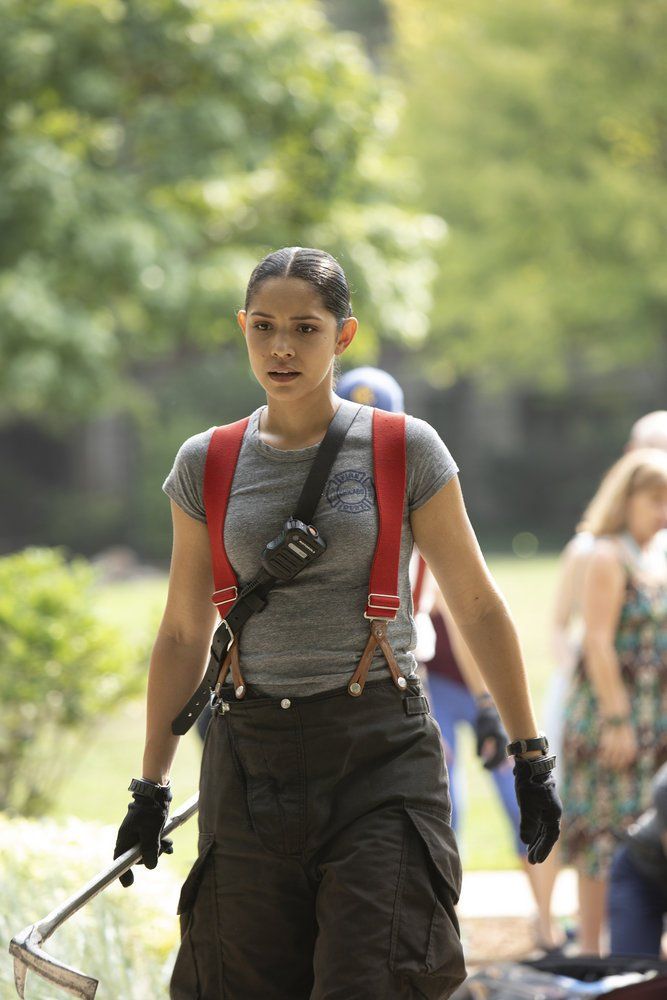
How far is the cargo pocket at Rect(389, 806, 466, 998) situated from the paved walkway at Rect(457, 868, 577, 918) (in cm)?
323

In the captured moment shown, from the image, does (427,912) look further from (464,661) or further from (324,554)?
(464,661)

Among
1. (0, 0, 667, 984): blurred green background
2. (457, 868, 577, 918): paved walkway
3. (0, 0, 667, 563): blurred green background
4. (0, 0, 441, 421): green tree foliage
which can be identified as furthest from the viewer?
(0, 0, 667, 563): blurred green background

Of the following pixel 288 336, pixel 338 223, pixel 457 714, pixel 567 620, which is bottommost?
pixel 457 714

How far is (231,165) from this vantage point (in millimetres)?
10562

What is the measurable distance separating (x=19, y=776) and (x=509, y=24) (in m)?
16.4

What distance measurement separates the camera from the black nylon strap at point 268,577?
8.07 ft

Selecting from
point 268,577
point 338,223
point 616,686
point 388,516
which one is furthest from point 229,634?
point 338,223

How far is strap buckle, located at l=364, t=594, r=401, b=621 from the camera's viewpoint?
7.99 feet

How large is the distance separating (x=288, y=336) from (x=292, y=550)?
379 mm

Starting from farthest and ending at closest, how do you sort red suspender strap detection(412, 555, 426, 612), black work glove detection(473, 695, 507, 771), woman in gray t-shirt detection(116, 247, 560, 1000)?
red suspender strap detection(412, 555, 426, 612), black work glove detection(473, 695, 507, 771), woman in gray t-shirt detection(116, 247, 560, 1000)

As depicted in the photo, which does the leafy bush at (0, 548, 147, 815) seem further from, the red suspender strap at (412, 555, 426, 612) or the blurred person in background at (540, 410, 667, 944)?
the red suspender strap at (412, 555, 426, 612)

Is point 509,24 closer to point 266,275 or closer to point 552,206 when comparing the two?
point 552,206

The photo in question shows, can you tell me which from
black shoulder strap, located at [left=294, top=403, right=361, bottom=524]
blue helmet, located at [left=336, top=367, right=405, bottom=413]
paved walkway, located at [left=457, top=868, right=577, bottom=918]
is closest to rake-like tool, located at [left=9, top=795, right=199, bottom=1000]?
black shoulder strap, located at [left=294, top=403, right=361, bottom=524]

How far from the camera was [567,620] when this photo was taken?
5613mm
